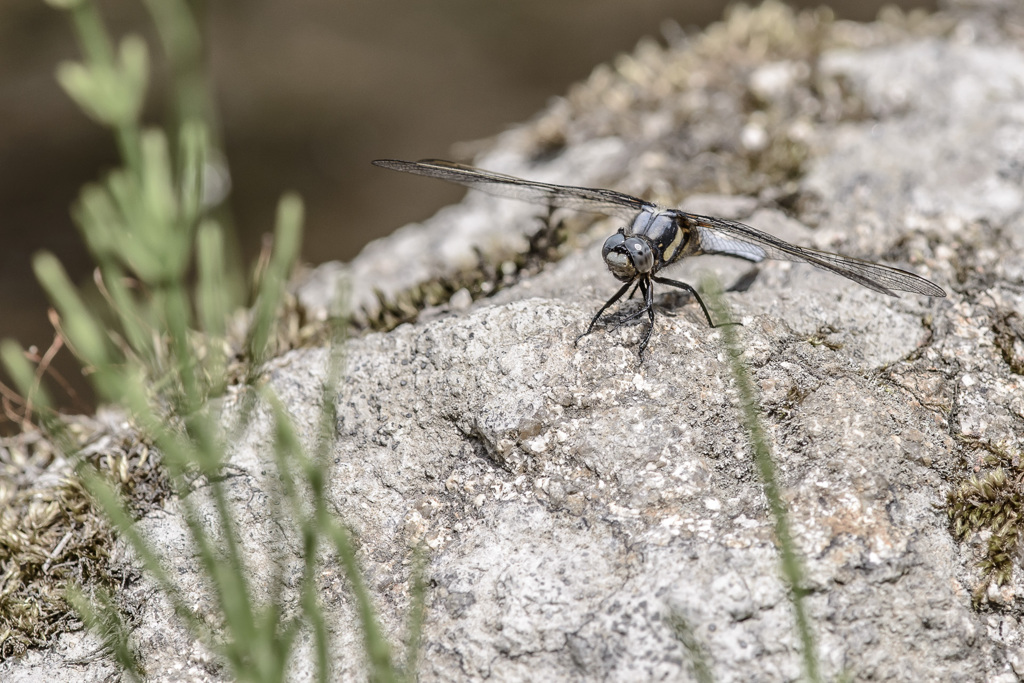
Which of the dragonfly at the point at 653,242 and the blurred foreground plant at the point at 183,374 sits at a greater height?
the dragonfly at the point at 653,242

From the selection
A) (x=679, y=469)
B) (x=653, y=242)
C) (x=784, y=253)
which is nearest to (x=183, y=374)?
(x=679, y=469)

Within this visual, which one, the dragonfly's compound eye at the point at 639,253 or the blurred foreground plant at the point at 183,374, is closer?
the blurred foreground plant at the point at 183,374

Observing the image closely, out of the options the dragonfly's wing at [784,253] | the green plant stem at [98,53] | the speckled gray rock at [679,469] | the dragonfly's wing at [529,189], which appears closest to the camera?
the green plant stem at [98,53]

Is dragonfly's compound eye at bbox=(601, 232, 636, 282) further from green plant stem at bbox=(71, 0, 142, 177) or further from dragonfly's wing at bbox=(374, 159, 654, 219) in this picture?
green plant stem at bbox=(71, 0, 142, 177)

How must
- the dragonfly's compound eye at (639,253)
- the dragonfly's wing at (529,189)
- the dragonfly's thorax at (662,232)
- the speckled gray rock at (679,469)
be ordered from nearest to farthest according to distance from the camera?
the speckled gray rock at (679,469) < the dragonfly's compound eye at (639,253) < the dragonfly's thorax at (662,232) < the dragonfly's wing at (529,189)

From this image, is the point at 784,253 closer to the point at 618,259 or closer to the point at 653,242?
the point at 653,242

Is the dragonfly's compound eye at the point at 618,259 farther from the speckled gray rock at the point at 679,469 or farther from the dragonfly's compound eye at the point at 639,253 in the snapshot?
the speckled gray rock at the point at 679,469

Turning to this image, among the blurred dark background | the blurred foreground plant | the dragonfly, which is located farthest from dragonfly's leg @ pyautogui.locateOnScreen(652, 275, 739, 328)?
the blurred dark background

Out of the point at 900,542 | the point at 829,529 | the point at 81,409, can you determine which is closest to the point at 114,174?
the point at 81,409

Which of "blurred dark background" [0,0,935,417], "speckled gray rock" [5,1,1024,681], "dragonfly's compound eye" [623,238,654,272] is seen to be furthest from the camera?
"blurred dark background" [0,0,935,417]

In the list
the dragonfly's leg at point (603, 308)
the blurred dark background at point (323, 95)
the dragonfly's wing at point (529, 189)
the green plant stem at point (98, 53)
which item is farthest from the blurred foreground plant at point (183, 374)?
the blurred dark background at point (323, 95)
